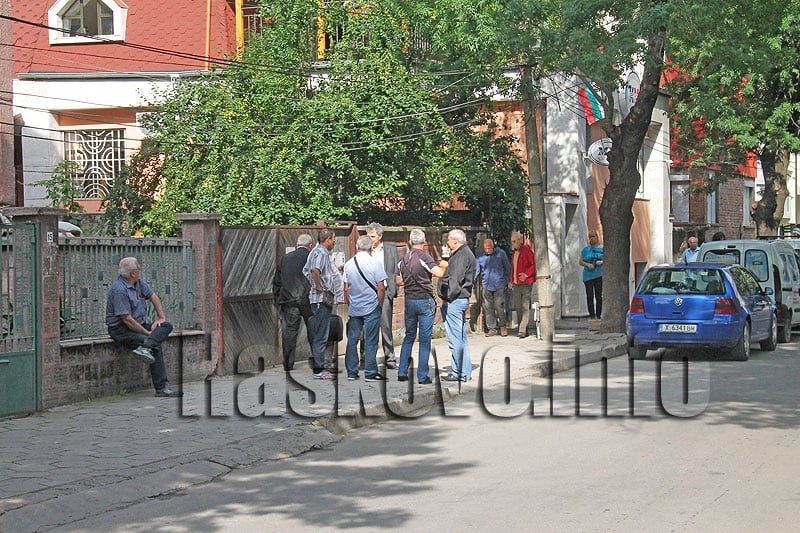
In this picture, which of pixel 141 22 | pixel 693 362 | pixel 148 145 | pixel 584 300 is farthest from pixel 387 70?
pixel 141 22

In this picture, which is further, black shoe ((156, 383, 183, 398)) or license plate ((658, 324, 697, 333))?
license plate ((658, 324, 697, 333))

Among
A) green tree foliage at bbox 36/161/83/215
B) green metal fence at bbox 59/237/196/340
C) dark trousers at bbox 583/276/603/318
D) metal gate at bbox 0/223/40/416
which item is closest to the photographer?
metal gate at bbox 0/223/40/416

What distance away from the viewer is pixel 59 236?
12.3m

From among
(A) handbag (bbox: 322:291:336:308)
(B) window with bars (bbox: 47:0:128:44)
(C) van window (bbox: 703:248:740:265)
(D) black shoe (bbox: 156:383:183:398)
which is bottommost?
(D) black shoe (bbox: 156:383:183:398)

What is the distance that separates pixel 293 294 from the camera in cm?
1466

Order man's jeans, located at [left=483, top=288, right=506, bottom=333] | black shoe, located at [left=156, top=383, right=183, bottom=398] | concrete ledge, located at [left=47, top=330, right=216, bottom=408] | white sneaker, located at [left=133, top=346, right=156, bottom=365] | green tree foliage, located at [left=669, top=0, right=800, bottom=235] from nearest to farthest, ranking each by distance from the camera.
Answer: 1. concrete ledge, located at [left=47, top=330, right=216, bottom=408]
2. white sneaker, located at [left=133, top=346, right=156, bottom=365]
3. black shoe, located at [left=156, top=383, right=183, bottom=398]
4. green tree foliage, located at [left=669, top=0, right=800, bottom=235]
5. man's jeans, located at [left=483, top=288, right=506, bottom=333]

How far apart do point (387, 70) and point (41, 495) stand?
14.9 meters

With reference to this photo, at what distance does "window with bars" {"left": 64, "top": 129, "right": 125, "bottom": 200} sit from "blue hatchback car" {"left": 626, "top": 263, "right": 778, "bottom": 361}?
17.2 meters

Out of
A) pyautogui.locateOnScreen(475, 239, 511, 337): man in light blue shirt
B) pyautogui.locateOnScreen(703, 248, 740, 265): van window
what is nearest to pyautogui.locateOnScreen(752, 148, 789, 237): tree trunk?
pyautogui.locateOnScreen(703, 248, 740, 265): van window

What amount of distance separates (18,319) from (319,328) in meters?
3.94

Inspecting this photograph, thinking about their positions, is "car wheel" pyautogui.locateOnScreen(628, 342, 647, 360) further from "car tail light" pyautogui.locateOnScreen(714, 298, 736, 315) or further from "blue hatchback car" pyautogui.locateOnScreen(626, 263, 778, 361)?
"car tail light" pyautogui.locateOnScreen(714, 298, 736, 315)

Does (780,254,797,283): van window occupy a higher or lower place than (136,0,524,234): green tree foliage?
lower

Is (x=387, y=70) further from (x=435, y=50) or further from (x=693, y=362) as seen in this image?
(x=693, y=362)

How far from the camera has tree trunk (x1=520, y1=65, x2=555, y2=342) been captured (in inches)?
761
